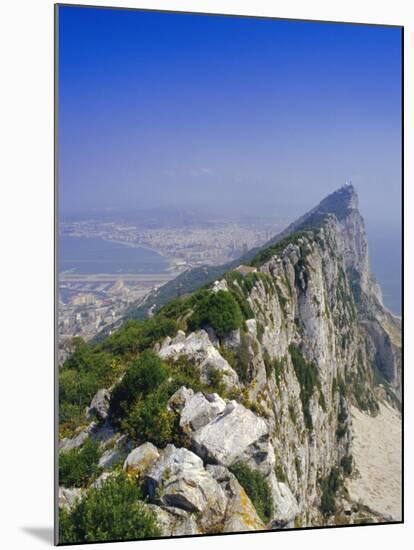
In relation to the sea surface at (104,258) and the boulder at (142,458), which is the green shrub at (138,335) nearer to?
the sea surface at (104,258)

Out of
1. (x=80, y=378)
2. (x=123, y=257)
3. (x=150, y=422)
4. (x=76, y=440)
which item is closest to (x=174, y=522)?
(x=150, y=422)

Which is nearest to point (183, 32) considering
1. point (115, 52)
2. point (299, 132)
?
point (115, 52)

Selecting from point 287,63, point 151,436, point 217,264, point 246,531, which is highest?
point 287,63

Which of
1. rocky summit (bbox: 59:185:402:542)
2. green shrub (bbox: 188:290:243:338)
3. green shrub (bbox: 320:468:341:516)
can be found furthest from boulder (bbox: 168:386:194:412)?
green shrub (bbox: 320:468:341:516)

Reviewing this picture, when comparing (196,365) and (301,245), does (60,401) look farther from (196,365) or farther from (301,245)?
(301,245)

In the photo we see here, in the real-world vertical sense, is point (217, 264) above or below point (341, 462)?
above

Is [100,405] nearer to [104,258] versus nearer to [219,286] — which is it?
[104,258]

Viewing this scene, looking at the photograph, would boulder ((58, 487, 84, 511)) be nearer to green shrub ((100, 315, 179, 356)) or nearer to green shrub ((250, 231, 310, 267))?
green shrub ((100, 315, 179, 356))

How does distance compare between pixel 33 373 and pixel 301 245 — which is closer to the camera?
pixel 33 373

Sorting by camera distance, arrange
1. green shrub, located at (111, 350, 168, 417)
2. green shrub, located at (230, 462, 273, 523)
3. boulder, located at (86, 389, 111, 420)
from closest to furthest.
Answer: boulder, located at (86, 389, 111, 420) < green shrub, located at (111, 350, 168, 417) < green shrub, located at (230, 462, 273, 523)
